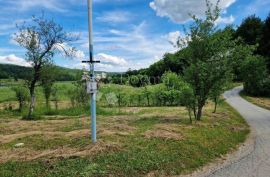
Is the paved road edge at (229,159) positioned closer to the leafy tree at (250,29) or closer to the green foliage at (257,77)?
the green foliage at (257,77)

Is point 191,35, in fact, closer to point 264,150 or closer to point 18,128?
point 264,150

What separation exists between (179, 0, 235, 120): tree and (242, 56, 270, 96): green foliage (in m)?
27.1

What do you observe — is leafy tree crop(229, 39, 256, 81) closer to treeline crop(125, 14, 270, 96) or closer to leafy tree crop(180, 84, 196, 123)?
treeline crop(125, 14, 270, 96)

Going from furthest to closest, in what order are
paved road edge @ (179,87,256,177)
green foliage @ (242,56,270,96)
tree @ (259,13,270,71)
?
tree @ (259,13,270,71)
green foliage @ (242,56,270,96)
paved road edge @ (179,87,256,177)

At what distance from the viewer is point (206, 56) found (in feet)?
52.2

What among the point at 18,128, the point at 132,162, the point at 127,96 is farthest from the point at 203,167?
the point at 127,96

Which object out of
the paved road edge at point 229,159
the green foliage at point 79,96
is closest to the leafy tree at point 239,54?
the paved road edge at point 229,159

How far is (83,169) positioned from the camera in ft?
25.4

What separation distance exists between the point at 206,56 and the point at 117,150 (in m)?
8.21

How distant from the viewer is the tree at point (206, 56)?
15.5 m

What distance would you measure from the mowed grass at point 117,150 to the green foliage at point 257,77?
1181 inches

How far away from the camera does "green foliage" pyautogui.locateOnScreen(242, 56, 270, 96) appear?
137 feet

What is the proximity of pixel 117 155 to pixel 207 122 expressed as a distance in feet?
23.9

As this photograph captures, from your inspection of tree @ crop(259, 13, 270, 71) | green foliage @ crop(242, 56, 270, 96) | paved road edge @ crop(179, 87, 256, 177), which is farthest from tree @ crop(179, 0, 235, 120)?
tree @ crop(259, 13, 270, 71)
